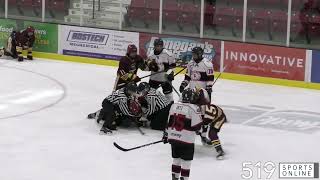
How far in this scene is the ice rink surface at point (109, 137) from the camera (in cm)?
856

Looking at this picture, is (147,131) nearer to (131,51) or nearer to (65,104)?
(131,51)

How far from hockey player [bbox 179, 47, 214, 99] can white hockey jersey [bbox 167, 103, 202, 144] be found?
101 inches

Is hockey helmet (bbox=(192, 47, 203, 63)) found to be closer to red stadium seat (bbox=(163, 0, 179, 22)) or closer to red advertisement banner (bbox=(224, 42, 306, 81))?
red advertisement banner (bbox=(224, 42, 306, 81))

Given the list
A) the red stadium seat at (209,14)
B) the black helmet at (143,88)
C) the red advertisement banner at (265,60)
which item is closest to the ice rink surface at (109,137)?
the red advertisement banner at (265,60)

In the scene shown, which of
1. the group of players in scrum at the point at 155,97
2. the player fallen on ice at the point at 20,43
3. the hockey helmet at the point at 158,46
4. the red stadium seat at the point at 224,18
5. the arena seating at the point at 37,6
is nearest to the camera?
the group of players in scrum at the point at 155,97

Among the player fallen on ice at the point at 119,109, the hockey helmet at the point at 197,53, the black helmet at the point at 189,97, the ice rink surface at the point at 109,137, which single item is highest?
the hockey helmet at the point at 197,53

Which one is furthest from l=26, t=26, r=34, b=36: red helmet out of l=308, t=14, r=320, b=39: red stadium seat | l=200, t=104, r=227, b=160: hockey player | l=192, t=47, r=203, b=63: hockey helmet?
l=200, t=104, r=227, b=160: hockey player

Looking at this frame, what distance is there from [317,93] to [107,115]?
17.9 ft

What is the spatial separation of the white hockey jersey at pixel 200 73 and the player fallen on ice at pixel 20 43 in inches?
302

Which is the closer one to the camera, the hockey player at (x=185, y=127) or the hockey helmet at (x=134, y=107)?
the hockey player at (x=185, y=127)

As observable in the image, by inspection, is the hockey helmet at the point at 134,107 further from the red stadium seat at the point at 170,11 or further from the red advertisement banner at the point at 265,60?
the red stadium seat at the point at 170,11

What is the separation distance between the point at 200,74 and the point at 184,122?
112 inches

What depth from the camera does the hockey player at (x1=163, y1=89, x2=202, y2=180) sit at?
741 cm

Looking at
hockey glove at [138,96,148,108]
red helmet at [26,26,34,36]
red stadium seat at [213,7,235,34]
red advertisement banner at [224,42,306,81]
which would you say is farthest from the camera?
red helmet at [26,26,34,36]
